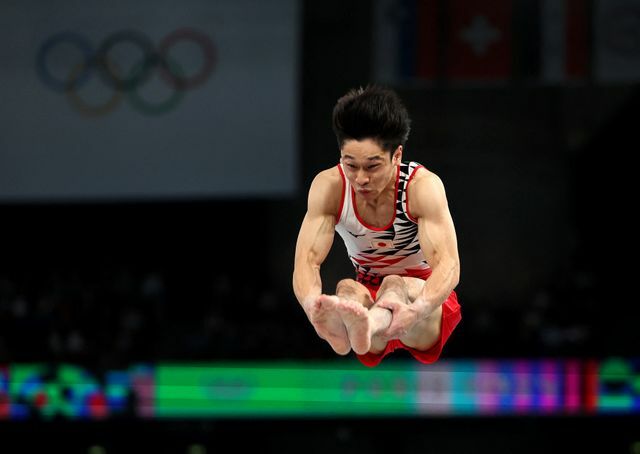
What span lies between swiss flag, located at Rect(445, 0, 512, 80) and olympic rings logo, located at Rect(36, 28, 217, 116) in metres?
3.11

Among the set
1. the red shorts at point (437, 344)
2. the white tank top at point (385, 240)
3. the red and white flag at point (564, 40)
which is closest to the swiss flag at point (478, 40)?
the red and white flag at point (564, 40)

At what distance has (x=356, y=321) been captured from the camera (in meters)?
3.75

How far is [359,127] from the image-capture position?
402 cm

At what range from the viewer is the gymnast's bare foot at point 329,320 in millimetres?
3718

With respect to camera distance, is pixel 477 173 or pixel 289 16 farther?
pixel 477 173

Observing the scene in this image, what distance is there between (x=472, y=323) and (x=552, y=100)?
11.0 feet

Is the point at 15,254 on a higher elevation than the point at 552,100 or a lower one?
lower

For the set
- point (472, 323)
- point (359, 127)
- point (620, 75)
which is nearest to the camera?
point (359, 127)

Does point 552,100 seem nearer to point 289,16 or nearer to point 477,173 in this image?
point 477,173

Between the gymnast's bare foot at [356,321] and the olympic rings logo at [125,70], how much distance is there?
8.08 meters

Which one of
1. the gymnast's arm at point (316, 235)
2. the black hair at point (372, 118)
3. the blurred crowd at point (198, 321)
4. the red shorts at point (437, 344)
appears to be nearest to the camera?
the black hair at point (372, 118)

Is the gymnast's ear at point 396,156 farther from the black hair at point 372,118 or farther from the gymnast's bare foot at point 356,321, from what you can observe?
the gymnast's bare foot at point 356,321

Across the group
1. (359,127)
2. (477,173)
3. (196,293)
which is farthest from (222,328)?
(359,127)

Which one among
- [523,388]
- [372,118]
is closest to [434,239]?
[372,118]
